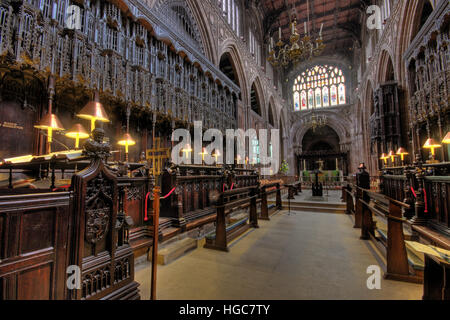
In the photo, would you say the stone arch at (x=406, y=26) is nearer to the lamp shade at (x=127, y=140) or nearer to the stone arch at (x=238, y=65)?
the stone arch at (x=238, y=65)

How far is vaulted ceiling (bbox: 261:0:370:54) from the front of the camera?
52.8 feet

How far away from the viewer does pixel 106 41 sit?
5141mm

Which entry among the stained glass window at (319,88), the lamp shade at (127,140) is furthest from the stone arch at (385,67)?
the lamp shade at (127,140)

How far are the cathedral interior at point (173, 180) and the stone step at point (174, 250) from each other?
1.0 inches

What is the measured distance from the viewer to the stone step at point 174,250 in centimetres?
274

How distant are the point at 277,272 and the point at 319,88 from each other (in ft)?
81.5

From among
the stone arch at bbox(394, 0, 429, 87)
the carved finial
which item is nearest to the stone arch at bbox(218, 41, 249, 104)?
the stone arch at bbox(394, 0, 429, 87)

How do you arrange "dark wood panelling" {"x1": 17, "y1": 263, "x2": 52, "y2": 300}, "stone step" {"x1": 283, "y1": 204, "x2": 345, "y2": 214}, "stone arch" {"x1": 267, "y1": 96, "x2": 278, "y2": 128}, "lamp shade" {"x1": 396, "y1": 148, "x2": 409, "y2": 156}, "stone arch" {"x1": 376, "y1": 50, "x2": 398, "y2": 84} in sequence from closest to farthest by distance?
"dark wood panelling" {"x1": 17, "y1": 263, "x2": 52, "y2": 300}, "stone step" {"x1": 283, "y1": 204, "x2": 345, "y2": 214}, "lamp shade" {"x1": 396, "y1": 148, "x2": 409, "y2": 156}, "stone arch" {"x1": 376, "y1": 50, "x2": 398, "y2": 84}, "stone arch" {"x1": 267, "y1": 96, "x2": 278, "y2": 128}

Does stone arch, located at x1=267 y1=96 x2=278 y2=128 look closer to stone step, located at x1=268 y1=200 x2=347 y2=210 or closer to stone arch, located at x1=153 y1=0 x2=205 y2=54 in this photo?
stone arch, located at x1=153 y1=0 x2=205 y2=54

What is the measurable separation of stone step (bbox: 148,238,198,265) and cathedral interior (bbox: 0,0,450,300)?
3 centimetres

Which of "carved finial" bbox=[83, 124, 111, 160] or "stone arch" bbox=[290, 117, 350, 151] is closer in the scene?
"carved finial" bbox=[83, 124, 111, 160]

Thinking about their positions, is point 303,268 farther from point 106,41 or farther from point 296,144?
point 296,144

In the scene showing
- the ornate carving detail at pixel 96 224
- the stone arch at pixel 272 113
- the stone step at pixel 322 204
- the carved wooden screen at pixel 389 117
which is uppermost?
the stone arch at pixel 272 113

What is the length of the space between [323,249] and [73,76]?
5.98 m
